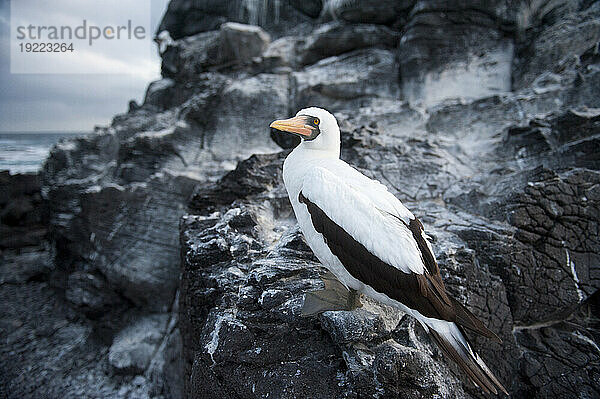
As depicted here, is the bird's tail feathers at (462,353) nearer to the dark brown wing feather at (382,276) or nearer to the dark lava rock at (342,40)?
the dark brown wing feather at (382,276)

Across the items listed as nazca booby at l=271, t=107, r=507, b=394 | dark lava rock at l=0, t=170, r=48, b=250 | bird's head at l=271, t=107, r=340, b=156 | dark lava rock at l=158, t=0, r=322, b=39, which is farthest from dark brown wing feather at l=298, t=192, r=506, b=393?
dark lava rock at l=0, t=170, r=48, b=250

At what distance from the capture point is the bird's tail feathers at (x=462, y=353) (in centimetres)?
177

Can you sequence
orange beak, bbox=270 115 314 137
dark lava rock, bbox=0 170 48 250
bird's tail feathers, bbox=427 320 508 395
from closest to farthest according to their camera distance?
bird's tail feathers, bbox=427 320 508 395
orange beak, bbox=270 115 314 137
dark lava rock, bbox=0 170 48 250

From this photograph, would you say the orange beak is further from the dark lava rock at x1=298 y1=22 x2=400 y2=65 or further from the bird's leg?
the dark lava rock at x1=298 y1=22 x2=400 y2=65

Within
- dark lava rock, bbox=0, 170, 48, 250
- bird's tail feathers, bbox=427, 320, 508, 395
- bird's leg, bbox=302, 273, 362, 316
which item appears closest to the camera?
bird's tail feathers, bbox=427, 320, 508, 395

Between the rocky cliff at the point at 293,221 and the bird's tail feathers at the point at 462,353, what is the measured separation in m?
0.32

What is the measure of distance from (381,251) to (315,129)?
107cm

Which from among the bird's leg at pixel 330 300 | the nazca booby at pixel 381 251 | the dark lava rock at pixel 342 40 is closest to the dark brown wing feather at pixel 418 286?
the nazca booby at pixel 381 251

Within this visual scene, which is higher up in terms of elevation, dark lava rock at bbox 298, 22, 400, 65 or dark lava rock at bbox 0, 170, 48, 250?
dark lava rock at bbox 298, 22, 400, 65

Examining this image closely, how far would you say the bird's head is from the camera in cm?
243

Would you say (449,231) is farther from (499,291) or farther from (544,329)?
(544,329)

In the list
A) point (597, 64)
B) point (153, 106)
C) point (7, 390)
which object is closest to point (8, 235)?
point (153, 106)

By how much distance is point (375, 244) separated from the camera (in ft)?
6.32

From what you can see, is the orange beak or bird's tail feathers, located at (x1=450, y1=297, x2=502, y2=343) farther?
the orange beak
